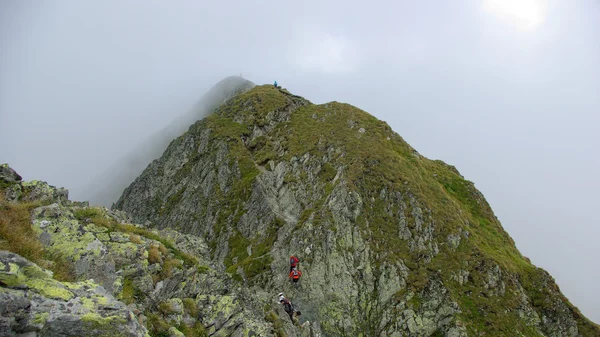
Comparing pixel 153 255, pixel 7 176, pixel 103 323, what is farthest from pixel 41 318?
pixel 7 176

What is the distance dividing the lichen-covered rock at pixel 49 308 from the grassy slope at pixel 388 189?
4057cm

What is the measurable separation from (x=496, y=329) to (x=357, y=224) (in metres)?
22.1

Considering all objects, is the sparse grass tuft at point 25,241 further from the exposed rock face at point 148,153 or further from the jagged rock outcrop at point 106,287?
the exposed rock face at point 148,153

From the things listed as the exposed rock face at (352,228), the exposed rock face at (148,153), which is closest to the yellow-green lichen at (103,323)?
the exposed rock face at (352,228)

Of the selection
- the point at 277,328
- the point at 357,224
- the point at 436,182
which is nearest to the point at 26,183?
the point at 277,328

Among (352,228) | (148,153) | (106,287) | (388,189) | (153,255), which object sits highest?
(388,189)

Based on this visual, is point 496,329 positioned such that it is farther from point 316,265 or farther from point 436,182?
point 436,182

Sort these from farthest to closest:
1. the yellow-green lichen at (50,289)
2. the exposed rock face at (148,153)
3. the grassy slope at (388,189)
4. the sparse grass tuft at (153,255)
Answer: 1. the exposed rock face at (148,153)
2. the grassy slope at (388,189)
3. the sparse grass tuft at (153,255)
4. the yellow-green lichen at (50,289)

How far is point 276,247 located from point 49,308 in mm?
43788

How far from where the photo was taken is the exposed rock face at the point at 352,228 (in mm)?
41875

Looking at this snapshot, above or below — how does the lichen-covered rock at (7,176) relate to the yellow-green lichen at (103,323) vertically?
below

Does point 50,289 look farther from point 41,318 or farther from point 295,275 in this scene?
point 295,275

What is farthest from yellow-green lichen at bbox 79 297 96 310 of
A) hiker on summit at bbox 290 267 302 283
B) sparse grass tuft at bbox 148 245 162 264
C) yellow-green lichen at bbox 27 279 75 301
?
hiker on summit at bbox 290 267 302 283

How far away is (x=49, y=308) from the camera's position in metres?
8.66
